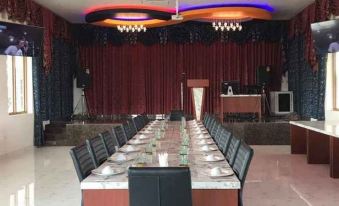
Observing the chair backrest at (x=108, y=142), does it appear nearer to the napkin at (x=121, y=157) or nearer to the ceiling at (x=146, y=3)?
the napkin at (x=121, y=157)

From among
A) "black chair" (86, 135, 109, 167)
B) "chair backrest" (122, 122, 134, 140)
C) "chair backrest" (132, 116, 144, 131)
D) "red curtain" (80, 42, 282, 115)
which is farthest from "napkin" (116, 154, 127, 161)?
"red curtain" (80, 42, 282, 115)

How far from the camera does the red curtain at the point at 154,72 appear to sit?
1381cm

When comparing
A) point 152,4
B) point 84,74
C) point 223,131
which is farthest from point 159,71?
point 223,131

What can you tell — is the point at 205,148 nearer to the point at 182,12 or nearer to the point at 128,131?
the point at 128,131

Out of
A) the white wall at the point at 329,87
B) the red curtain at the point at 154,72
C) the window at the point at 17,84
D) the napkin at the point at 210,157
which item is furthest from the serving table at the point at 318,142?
the window at the point at 17,84

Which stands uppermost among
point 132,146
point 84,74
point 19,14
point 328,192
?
point 19,14

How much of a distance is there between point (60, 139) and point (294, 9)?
22.4 ft

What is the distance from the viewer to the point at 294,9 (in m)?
11.3

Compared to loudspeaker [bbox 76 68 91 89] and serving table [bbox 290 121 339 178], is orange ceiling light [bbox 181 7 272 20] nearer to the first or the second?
serving table [bbox 290 121 339 178]

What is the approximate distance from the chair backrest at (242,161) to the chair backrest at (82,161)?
1.15 m

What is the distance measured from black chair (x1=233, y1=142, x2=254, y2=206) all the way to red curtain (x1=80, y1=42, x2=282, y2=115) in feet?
34.2

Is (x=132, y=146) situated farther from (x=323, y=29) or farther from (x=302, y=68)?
(x=302, y=68)

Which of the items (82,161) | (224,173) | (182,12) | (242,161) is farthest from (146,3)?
(224,173)

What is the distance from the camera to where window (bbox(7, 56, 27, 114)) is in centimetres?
958
